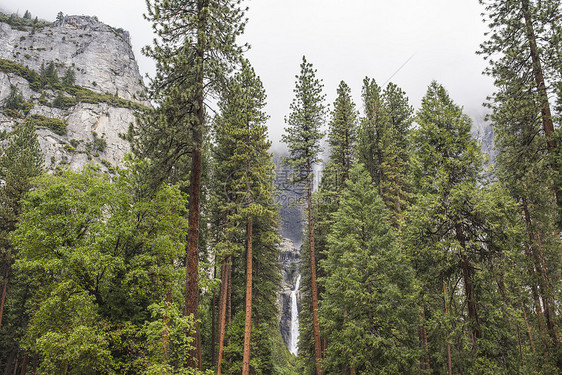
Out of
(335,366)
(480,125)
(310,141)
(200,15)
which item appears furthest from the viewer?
(480,125)

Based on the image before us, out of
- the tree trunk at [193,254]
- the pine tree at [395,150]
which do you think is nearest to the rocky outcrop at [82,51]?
the pine tree at [395,150]

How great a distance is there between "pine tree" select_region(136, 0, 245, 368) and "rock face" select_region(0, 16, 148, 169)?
42933mm

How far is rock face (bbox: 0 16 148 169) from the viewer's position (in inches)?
2697

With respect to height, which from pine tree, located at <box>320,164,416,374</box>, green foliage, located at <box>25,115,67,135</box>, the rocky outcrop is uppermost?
the rocky outcrop

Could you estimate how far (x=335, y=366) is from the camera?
12.4 metres

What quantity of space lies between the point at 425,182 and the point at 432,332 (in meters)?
5.15

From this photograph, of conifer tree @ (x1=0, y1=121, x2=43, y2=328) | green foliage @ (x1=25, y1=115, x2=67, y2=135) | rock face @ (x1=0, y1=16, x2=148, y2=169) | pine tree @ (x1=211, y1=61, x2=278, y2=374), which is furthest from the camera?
green foliage @ (x1=25, y1=115, x2=67, y2=135)

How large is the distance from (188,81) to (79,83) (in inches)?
4836

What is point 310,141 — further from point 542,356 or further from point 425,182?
point 542,356

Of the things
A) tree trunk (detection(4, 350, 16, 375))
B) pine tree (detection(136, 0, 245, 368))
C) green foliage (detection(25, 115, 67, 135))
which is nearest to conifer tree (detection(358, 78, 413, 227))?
pine tree (detection(136, 0, 245, 368))

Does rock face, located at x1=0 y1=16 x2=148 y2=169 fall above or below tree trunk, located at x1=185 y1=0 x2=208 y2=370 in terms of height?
above

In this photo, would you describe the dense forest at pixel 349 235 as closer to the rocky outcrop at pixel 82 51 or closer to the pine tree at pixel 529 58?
the pine tree at pixel 529 58

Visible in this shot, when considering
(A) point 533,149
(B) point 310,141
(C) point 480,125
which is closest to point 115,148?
(B) point 310,141

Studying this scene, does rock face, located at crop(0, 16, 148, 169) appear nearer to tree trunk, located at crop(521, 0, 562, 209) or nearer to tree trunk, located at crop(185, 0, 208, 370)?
tree trunk, located at crop(185, 0, 208, 370)
